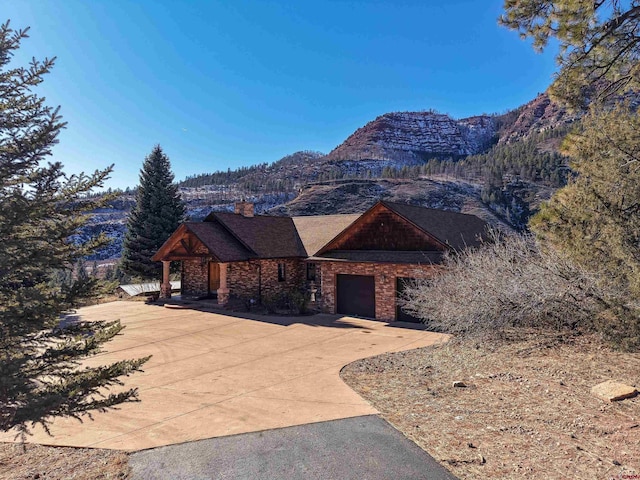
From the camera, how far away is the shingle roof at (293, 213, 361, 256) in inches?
901

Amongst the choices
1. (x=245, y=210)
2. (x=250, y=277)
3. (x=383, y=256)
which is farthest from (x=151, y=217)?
(x=383, y=256)

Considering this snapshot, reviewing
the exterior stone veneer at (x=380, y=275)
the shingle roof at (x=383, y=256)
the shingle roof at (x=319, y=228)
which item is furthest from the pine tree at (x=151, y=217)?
the exterior stone veneer at (x=380, y=275)

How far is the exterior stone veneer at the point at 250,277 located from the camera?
2114 cm

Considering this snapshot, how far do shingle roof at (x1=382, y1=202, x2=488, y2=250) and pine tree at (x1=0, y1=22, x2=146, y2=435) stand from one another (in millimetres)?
13686

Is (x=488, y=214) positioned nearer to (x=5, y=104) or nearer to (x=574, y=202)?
(x=574, y=202)

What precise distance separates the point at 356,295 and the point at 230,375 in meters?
9.57

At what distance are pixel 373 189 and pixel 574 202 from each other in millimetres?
79174

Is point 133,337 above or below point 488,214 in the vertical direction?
below

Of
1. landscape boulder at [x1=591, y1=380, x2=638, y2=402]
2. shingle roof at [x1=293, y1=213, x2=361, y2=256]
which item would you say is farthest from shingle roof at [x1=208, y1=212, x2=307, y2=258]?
landscape boulder at [x1=591, y1=380, x2=638, y2=402]

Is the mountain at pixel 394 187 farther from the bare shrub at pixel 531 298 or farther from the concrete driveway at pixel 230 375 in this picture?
the bare shrub at pixel 531 298

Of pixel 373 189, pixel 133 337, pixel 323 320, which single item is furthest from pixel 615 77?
pixel 373 189

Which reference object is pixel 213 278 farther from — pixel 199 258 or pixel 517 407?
pixel 517 407

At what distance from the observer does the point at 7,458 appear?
5.73 m

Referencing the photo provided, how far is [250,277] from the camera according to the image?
21219 mm
